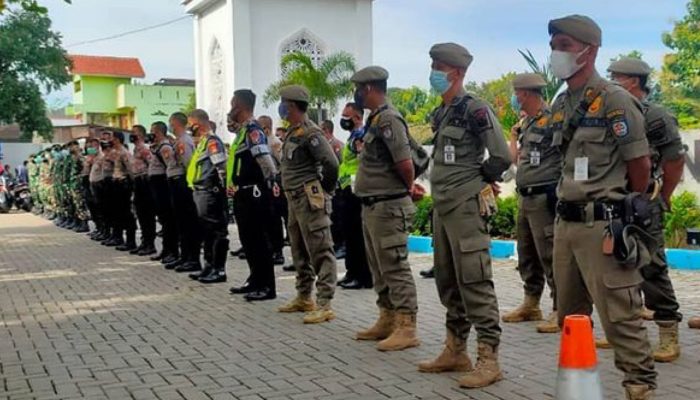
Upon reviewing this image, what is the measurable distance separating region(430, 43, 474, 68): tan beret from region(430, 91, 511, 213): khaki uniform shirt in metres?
0.19

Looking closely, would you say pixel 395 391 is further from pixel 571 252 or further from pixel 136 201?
pixel 136 201

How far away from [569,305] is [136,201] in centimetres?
859

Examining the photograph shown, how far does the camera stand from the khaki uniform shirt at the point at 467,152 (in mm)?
4547

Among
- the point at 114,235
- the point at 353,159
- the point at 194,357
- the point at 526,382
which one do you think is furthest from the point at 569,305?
the point at 114,235

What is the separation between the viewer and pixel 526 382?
15.2 ft

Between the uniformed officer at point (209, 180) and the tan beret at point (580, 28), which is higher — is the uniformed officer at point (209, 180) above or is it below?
below

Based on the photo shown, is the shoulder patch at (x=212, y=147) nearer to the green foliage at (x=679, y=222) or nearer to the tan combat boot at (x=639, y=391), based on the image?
the green foliage at (x=679, y=222)

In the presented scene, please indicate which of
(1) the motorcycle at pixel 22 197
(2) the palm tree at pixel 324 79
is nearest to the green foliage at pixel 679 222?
(2) the palm tree at pixel 324 79

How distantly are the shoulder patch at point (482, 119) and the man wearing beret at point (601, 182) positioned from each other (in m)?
0.72

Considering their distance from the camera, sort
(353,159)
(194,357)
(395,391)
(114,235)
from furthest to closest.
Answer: (114,235)
(353,159)
(194,357)
(395,391)

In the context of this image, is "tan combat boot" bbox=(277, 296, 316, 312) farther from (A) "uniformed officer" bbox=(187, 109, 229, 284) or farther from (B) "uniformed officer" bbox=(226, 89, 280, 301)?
(A) "uniformed officer" bbox=(187, 109, 229, 284)

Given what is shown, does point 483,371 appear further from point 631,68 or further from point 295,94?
point 295,94

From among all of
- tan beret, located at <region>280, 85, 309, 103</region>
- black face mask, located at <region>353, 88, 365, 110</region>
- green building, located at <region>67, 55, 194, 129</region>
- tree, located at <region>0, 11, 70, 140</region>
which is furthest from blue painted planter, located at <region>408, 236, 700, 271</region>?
green building, located at <region>67, 55, 194, 129</region>

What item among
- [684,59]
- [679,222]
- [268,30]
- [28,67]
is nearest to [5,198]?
[28,67]
